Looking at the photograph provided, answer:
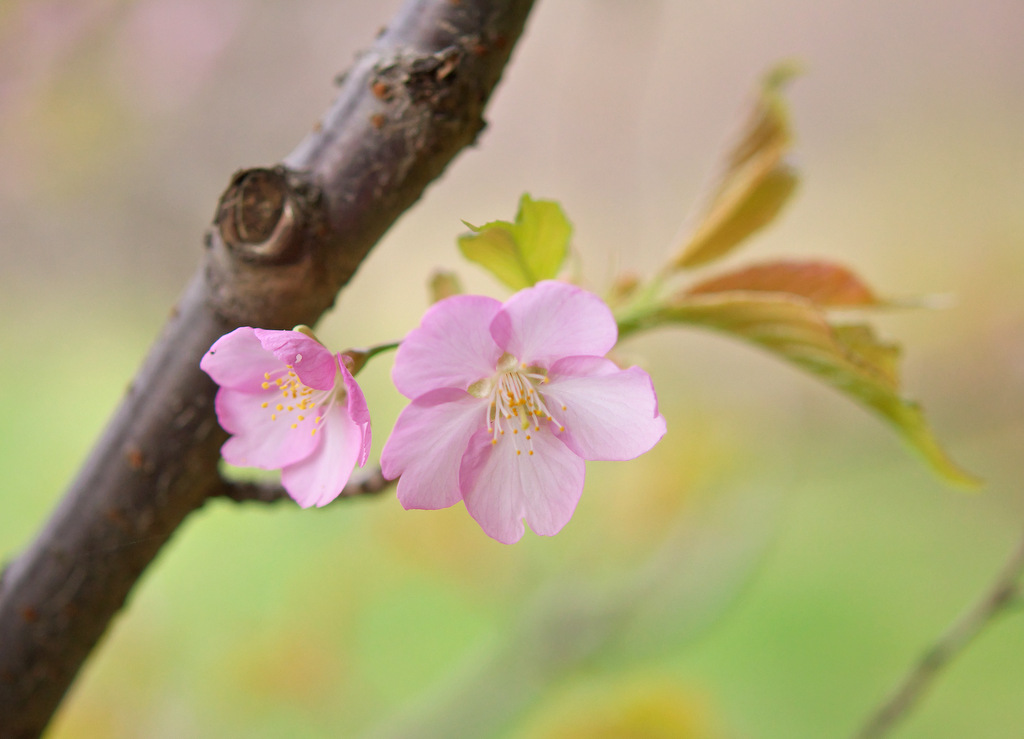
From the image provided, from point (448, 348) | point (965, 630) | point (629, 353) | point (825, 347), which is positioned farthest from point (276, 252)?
point (629, 353)

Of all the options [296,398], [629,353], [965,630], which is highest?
[296,398]

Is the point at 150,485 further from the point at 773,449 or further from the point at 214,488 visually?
the point at 773,449

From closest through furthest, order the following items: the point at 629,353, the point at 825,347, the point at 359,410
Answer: the point at 359,410 < the point at 825,347 < the point at 629,353

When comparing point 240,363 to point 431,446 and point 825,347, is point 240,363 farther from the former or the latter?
point 825,347

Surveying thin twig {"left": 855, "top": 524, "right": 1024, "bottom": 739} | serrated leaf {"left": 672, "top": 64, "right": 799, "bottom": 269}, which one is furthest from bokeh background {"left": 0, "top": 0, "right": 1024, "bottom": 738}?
serrated leaf {"left": 672, "top": 64, "right": 799, "bottom": 269}

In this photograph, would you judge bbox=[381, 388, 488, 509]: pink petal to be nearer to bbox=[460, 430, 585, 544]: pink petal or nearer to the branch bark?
bbox=[460, 430, 585, 544]: pink petal

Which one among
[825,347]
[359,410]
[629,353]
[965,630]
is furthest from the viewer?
[629,353]
